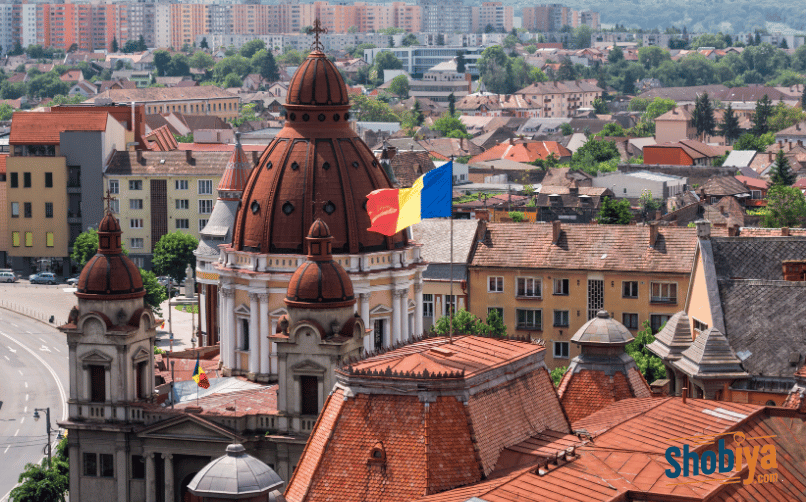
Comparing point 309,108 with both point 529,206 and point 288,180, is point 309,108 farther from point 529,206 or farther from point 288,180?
point 529,206

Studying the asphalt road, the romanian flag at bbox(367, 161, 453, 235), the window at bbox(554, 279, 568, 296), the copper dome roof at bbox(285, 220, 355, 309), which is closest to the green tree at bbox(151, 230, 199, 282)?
the asphalt road

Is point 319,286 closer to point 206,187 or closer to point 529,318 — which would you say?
point 529,318

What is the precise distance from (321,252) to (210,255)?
2474cm

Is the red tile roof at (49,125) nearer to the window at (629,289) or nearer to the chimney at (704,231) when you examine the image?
the window at (629,289)

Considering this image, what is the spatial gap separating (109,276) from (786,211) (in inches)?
3766

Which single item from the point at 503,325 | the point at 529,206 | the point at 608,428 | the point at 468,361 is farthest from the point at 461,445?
the point at 529,206

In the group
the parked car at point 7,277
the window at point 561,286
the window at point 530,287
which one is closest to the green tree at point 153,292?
the parked car at point 7,277

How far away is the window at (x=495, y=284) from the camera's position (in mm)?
121000

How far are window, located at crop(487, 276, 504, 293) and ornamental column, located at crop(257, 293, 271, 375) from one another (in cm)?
2965

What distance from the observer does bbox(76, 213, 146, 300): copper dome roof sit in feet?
282

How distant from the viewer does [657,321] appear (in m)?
118

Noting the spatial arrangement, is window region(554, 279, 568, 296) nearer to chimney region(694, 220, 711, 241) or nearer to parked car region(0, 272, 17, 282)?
chimney region(694, 220, 711, 241)

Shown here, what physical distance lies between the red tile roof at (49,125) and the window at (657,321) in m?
83.6

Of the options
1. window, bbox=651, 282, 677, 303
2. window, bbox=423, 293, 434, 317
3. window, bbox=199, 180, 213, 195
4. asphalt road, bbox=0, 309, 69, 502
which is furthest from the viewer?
window, bbox=199, 180, 213, 195
